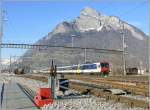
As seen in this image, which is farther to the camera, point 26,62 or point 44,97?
point 26,62

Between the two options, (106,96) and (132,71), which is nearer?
(106,96)

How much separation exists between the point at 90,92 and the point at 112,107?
857cm

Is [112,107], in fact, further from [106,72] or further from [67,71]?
[67,71]

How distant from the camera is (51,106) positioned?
58.3 feet

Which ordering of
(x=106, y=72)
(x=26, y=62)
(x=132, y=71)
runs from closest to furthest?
1. (x=106, y=72)
2. (x=132, y=71)
3. (x=26, y=62)

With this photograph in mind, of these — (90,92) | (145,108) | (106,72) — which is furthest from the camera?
(106,72)

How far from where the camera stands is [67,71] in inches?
3474

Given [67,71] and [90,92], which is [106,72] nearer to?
[67,71]

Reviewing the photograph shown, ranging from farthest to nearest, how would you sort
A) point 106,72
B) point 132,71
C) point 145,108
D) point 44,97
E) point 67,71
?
point 67,71 < point 132,71 < point 106,72 < point 44,97 < point 145,108

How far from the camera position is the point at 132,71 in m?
76.1

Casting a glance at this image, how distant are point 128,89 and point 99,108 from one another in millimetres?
9081

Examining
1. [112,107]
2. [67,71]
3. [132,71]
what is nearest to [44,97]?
[112,107]

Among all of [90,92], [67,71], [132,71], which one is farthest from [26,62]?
[90,92]

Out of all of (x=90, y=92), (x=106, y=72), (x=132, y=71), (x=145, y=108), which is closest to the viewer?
(x=145, y=108)
